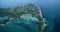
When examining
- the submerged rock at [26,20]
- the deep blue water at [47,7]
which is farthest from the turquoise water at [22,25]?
the deep blue water at [47,7]

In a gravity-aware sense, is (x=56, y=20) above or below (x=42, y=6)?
below

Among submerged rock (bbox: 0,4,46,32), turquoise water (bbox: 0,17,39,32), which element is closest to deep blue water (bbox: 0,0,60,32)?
submerged rock (bbox: 0,4,46,32)

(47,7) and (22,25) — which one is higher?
(47,7)

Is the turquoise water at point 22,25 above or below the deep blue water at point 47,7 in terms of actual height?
below

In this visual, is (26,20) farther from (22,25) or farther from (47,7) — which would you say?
(47,7)

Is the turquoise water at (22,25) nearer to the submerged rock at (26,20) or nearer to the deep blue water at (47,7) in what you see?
the submerged rock at (26,20)

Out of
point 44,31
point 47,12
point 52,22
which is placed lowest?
point 44,31

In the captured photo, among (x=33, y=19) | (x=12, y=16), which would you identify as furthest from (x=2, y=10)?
(x=33, y=19)

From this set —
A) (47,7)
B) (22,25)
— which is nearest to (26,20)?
(22,25)

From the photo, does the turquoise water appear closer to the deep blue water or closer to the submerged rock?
the submerged rock

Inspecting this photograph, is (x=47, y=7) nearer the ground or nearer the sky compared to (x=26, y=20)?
nearer the sky

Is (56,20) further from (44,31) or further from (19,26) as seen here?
(19,26)
